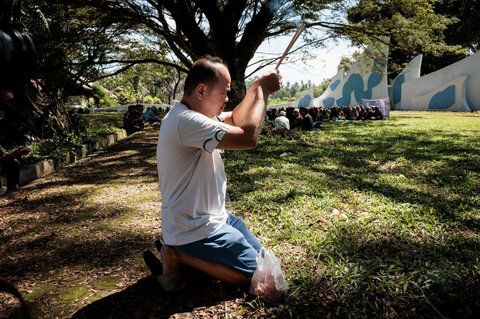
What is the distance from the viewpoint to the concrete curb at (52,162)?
20.2 ft

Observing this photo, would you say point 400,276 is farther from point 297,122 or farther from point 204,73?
point 297,122

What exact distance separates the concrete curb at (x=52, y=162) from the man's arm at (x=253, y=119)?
5289 mm

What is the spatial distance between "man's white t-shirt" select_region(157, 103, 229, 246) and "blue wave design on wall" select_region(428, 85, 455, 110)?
2657 cm

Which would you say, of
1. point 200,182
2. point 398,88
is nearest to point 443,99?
point 398,88

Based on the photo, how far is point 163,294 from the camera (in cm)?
240

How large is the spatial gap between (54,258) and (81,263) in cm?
32

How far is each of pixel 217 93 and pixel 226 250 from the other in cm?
103

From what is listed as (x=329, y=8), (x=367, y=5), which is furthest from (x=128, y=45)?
(x=367, y=5)

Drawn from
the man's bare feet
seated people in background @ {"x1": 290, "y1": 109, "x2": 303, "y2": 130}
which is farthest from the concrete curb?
seated people in background @ {"x1": 290, "y1": 109, "x2": 303, "y2": 130}

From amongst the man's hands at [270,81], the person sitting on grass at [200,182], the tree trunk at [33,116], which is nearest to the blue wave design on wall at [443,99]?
the tree trunk at [33,116]

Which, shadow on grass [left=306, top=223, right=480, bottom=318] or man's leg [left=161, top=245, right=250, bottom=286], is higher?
man's leg [left=161, top=245, right=250, bottom=286]

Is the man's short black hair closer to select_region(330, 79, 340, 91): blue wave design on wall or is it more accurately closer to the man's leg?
the man's leg

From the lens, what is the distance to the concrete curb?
616 cm

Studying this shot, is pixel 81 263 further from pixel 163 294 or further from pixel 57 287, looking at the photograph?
pixel 163 294
